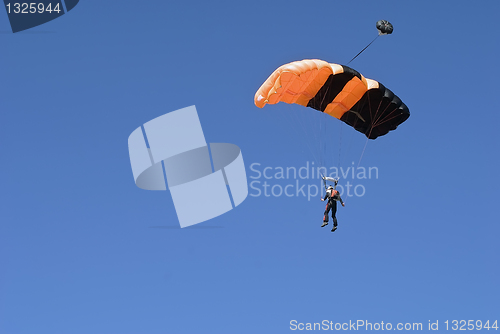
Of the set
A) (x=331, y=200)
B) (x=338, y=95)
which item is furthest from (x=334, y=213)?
(x=338, y=95)

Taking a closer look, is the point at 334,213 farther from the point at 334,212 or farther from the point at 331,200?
the point at 331,200

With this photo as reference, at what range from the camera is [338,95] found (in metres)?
22.0

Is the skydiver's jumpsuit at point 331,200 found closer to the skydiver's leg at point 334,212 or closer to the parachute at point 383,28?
the skydiver's leg at point 334,212

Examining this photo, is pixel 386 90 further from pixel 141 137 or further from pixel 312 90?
pixel 141 137

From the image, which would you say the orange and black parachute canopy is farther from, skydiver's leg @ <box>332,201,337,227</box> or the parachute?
skydiver's leg @ <box>332,201,337,227</box>

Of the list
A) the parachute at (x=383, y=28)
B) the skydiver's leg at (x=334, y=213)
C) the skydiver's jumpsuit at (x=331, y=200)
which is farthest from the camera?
the skydiver's leg at (x=334, y=213)

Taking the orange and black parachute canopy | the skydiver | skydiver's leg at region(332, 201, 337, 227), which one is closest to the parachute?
Answer: the orange and black parachute canopy

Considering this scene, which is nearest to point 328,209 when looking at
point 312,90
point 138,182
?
point 312,90

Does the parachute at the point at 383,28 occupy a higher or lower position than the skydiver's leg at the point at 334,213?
higher

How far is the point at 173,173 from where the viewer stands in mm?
30078

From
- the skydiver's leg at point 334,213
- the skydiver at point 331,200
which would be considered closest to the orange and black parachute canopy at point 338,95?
the skydiver at point 331,200

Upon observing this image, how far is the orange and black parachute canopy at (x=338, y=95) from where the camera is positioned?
1964cm

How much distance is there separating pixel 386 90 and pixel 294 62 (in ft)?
11.8

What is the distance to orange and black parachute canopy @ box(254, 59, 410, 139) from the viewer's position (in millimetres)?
19641
